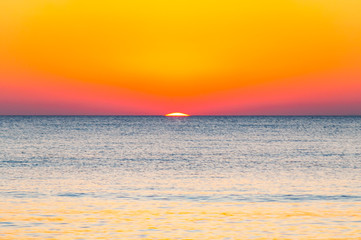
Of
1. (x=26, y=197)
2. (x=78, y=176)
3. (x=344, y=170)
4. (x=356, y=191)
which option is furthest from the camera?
(x=344, y=170)

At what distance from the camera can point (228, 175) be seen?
105ft

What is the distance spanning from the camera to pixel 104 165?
38219 mm

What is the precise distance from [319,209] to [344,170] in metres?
15.2

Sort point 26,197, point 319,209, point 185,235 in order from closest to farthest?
point 185,235, point 319,209, point 26,197

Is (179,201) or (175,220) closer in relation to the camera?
(175,220)

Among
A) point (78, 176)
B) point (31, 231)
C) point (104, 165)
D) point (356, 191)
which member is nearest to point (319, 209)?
point (356, 191)

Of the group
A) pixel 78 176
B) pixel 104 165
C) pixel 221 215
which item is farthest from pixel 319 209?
pixel 104 165

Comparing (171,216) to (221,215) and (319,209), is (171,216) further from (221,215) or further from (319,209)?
(319,209)

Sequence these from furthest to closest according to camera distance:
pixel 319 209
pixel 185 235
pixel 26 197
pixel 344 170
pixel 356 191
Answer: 1. pixel 344 170
2. pixel 356 191
3. pixel 26 197
4. pixel 319 209
5. pixel 185 235

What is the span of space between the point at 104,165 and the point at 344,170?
599 inches

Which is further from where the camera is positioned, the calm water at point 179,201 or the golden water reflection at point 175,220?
the calm water at point 179,201

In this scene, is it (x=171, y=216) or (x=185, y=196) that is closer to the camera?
(x=171, y=216)

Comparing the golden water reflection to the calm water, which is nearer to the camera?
the golden water reflection

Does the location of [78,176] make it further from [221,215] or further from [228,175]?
[221,215]
